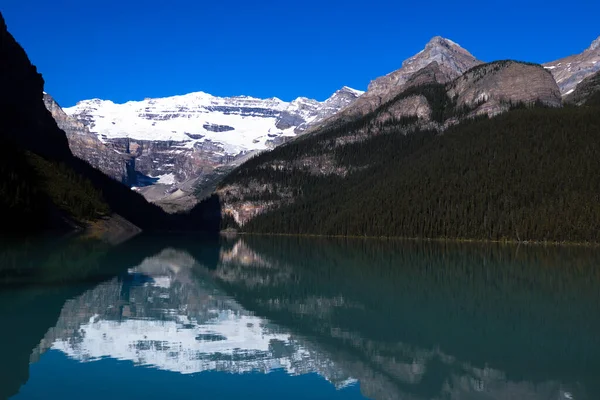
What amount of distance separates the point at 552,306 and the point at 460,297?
265 inches

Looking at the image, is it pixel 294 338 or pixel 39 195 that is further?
pixel 39 195

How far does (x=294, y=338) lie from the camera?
30.8 metres

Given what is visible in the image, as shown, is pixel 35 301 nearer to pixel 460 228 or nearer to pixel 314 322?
pixel 314 322

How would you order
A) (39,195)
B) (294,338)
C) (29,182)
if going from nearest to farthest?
(294,338) → (39,195) → (29,182)

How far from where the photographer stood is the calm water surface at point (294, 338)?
22.4 m

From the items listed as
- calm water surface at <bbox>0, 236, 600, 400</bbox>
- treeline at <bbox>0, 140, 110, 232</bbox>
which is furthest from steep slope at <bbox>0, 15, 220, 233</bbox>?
calm water surface at <bbox>0, 236, 600, 400</bbox>

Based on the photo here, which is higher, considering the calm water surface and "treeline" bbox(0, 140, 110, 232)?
"treeline" bbox(0, 140, 110, 232)

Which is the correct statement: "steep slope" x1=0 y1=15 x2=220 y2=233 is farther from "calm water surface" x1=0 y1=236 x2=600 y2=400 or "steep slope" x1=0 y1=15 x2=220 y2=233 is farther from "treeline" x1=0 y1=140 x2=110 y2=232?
"calm water surface" x1=0 y1=236 x2=600 y2=400

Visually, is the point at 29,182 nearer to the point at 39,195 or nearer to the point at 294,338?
the point at 39,195

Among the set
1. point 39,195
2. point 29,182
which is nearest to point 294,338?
point 39,195

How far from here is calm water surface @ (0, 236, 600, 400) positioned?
2244 cm

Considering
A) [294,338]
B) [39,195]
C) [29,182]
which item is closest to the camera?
[294,338]

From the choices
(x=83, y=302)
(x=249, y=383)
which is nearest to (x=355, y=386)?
(x=249, y=383)

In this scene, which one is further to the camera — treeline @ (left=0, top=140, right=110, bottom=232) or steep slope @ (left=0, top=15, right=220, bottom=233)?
steep slope @ (left=0, top=15, right=220, bottom=233)
